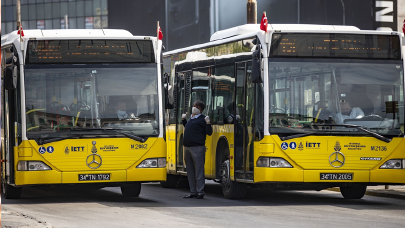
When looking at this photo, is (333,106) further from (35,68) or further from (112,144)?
(35,68)

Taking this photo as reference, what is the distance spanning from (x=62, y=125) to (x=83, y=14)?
69.2m

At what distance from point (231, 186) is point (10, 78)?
4226 mm

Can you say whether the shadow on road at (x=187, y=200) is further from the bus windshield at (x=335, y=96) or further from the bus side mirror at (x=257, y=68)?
the bus side mirror at (x=257, y=68)

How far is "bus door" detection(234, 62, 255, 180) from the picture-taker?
43.7ft

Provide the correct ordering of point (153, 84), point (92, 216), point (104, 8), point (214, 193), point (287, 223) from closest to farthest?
point (287, 223)
point (92, 216)
point (153, 84)
point (214, 193)
point (104, 8)

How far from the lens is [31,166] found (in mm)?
13227

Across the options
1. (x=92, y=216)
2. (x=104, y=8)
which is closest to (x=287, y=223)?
(x=92, y=216)

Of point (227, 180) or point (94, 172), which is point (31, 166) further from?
point (227, 180)

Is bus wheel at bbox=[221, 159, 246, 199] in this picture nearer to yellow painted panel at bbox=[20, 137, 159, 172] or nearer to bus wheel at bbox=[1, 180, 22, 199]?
yellow painted panel at bbox=[20, 137, 159, 172]

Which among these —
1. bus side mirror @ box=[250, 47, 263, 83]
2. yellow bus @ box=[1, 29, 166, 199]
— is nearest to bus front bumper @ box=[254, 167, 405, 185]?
bus side mirror @ box=[250, 47, 263, 83]

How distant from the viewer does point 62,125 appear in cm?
1342

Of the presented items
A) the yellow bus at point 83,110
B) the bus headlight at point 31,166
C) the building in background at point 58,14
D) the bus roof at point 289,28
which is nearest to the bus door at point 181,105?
the bus roof at point 289,28

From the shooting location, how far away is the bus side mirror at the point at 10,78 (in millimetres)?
13172

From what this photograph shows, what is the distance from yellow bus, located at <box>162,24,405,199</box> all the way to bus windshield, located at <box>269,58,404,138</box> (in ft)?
0.05
